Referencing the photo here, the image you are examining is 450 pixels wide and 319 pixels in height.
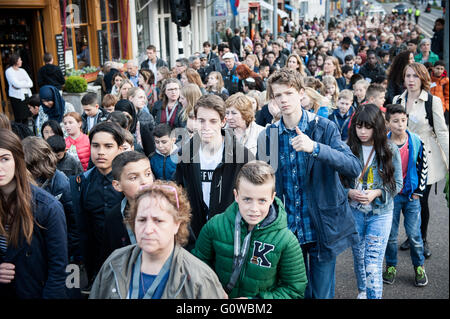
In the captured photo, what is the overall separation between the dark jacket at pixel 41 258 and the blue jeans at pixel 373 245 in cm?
258

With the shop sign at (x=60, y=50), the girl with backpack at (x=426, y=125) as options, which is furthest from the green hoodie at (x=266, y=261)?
the shop sign at (x=60, y=50)

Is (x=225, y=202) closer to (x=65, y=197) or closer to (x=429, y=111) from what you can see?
(x=65, y=197)

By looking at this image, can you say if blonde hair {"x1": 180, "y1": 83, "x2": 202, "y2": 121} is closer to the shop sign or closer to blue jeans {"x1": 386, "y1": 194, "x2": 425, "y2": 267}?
blue jeans {"x1": 386, "y1": 194, "x2": 425, "y2": 267}

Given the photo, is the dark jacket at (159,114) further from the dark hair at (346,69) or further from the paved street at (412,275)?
the dark hair at (346,69)

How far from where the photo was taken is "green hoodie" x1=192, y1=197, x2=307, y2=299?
9.62 ft

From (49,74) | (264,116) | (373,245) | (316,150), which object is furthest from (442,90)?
(49,74)

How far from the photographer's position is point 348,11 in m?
71.9

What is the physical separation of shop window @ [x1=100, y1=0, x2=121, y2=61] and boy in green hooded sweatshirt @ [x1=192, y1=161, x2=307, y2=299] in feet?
43.6

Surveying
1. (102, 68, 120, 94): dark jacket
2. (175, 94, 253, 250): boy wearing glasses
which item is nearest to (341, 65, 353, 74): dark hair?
(102, 68, 120, 94): dark jacket

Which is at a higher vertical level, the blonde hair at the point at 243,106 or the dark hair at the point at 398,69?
the dark hair at the point at 398,69

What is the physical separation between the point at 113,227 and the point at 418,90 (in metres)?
4.17

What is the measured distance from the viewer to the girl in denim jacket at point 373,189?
14.1ft

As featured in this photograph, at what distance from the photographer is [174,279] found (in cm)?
241

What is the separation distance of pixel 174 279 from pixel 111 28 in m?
15.4
